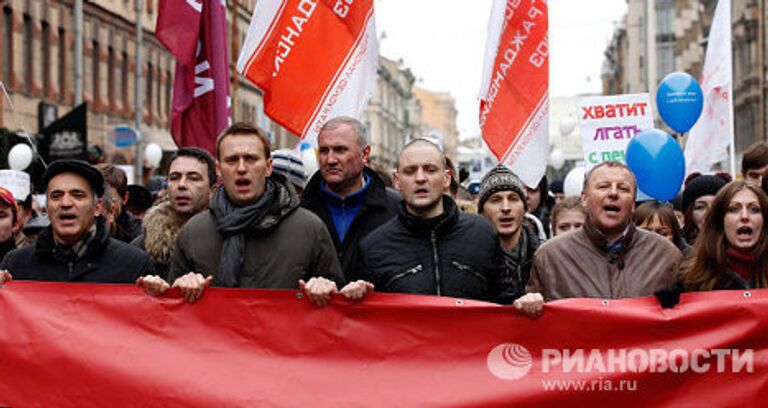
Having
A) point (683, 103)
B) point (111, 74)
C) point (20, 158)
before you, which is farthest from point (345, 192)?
point (111, 74)

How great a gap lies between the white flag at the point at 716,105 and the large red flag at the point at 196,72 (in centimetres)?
510

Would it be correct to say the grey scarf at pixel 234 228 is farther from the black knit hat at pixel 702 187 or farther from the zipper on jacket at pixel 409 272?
the black knit hat at pixel 702 187

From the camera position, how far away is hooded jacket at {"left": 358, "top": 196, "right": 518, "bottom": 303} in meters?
6.13

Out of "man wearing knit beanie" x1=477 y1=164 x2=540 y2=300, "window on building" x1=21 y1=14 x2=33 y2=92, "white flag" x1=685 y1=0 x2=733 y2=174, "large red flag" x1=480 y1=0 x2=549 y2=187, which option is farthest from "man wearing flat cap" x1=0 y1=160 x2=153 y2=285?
"window on building" x1=21 y1=14 x2=33 y2=92

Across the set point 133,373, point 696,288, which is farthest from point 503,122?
point 133,373

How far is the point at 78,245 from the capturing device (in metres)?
6.28

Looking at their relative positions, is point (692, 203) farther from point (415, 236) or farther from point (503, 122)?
point (415, 236)

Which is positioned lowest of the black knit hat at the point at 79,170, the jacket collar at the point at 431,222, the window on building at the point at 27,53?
the jacket collar at the point at 431,222

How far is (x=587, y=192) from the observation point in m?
6.39

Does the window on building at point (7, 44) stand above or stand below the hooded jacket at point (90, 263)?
above

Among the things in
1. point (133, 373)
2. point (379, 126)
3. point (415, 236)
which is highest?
point (379, 126)

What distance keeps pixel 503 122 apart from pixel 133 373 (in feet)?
13.9

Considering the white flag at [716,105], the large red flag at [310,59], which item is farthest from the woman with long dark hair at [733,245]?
the white flag at [716,105]

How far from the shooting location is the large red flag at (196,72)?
8992mm
